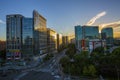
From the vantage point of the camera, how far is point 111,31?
152m

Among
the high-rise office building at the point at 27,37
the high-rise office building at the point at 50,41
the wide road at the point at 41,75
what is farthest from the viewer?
the high-rise office building at the point at 50,41

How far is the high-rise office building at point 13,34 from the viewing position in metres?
70.1

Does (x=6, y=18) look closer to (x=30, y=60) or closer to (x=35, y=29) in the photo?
(x=35, y=29)

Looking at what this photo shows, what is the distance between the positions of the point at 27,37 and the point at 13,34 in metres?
5.66

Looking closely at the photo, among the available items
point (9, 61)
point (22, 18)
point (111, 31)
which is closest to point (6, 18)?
point (22, 18)

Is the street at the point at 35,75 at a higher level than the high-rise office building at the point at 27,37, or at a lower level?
lower

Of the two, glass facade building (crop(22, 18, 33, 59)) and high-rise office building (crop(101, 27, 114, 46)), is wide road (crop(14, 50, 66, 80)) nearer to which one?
glass facade building (crop(22, 18, 33, 59))

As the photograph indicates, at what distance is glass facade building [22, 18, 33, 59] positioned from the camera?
70.3m

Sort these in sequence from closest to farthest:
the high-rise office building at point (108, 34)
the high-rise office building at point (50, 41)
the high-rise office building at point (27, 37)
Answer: the high-rise office building at point (27, 37) → the high-rise office building at point (50, 41) → the high-rise office building at point (108, 34)

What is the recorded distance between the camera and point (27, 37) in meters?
71.6

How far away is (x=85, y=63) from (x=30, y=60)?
106 ft

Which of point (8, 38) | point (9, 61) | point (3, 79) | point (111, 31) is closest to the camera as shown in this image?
point (3, 79)

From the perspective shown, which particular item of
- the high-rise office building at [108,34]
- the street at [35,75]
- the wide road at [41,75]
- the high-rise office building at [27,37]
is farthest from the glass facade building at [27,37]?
the high-rise office building at [108,34]

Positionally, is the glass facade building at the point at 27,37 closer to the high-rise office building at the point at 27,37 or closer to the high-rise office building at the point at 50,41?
the high-rise office building at the point at 27,37
